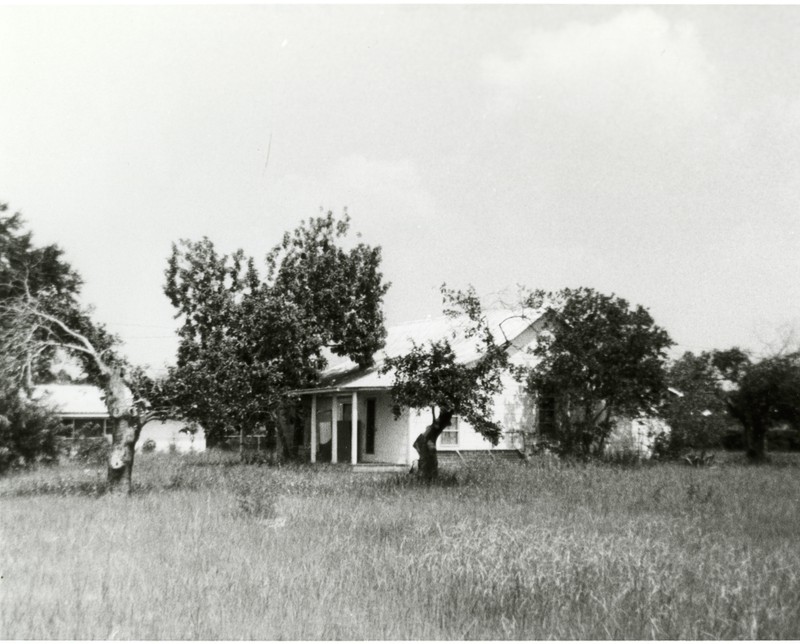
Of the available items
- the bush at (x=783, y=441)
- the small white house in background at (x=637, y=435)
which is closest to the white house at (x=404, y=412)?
the small white house in background at (x=637, y=435)

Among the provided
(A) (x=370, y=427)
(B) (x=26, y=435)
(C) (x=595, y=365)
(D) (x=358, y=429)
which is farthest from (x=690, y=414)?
(B) (x=26, y=435)

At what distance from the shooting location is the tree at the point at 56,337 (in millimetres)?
15773

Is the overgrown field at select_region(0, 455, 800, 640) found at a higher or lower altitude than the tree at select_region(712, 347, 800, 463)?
lower

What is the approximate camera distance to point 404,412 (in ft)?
81.4

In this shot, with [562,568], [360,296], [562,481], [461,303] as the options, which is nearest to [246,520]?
[562,568]

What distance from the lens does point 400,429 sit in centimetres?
2527

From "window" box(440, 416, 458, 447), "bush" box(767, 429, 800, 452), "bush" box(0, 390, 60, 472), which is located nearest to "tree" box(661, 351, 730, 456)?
"window" box(440, 416, 458, 447)

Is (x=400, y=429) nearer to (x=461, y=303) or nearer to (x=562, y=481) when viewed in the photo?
(x=461, y=303)

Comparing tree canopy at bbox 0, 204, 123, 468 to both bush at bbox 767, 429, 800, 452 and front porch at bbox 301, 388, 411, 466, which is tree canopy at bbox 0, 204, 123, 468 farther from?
bush at bbox 767, 429, 800, 452

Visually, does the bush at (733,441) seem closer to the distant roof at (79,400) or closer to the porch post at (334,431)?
the porch post at (334,431)

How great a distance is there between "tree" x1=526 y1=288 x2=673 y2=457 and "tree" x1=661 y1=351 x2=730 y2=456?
63.0 inches

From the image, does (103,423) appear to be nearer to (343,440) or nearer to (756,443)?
(343,440)

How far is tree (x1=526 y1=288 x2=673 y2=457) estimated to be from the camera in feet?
79.0

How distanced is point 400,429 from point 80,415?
23052 millimetres
